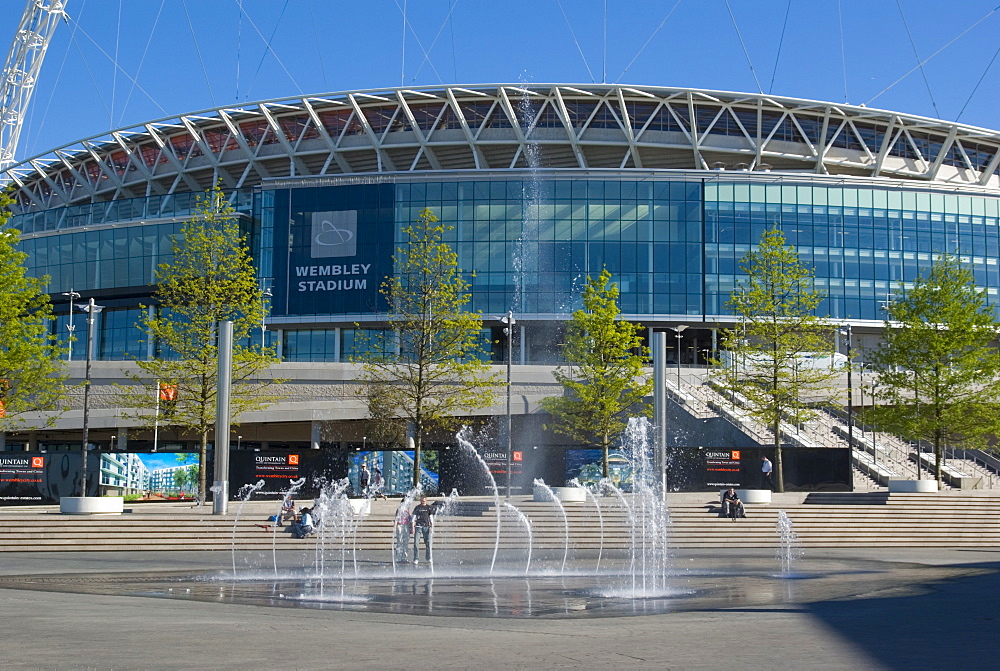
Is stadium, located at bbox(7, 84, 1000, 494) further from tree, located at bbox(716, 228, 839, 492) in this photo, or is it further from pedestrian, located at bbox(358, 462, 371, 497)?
pedestrian, located at bbox(358, 462, 371, 497)

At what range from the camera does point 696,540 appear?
97.7ft

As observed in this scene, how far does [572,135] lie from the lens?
7462 cm

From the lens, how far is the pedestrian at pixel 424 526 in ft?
75.2

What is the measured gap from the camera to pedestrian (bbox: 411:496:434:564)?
22.9 m

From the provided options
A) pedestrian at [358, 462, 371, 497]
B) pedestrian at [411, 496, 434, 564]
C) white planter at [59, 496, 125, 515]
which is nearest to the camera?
pedestrian at [411, 496, 434, 564]

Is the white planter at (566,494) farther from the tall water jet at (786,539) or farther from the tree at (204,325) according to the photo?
the tree at (204,325)

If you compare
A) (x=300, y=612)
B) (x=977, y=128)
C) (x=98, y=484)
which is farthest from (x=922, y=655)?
(x=977, y=128)

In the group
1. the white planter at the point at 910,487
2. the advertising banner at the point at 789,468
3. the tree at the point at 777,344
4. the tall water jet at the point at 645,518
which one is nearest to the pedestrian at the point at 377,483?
the tall water jet at the point at 645,518

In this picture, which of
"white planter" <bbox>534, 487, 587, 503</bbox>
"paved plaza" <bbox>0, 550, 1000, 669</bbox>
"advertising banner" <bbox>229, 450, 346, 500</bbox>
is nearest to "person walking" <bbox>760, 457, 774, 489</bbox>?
"white planter" <bbox>534, 487, 587, 503</bbox>

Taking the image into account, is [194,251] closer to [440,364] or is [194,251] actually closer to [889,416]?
[440,364]

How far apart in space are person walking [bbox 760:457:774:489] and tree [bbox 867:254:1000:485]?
22.9 feet

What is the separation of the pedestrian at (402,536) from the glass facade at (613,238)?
45.7 meters

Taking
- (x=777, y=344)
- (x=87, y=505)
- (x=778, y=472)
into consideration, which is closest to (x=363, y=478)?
(x=87, y=505)

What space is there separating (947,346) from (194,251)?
30.2 meters
